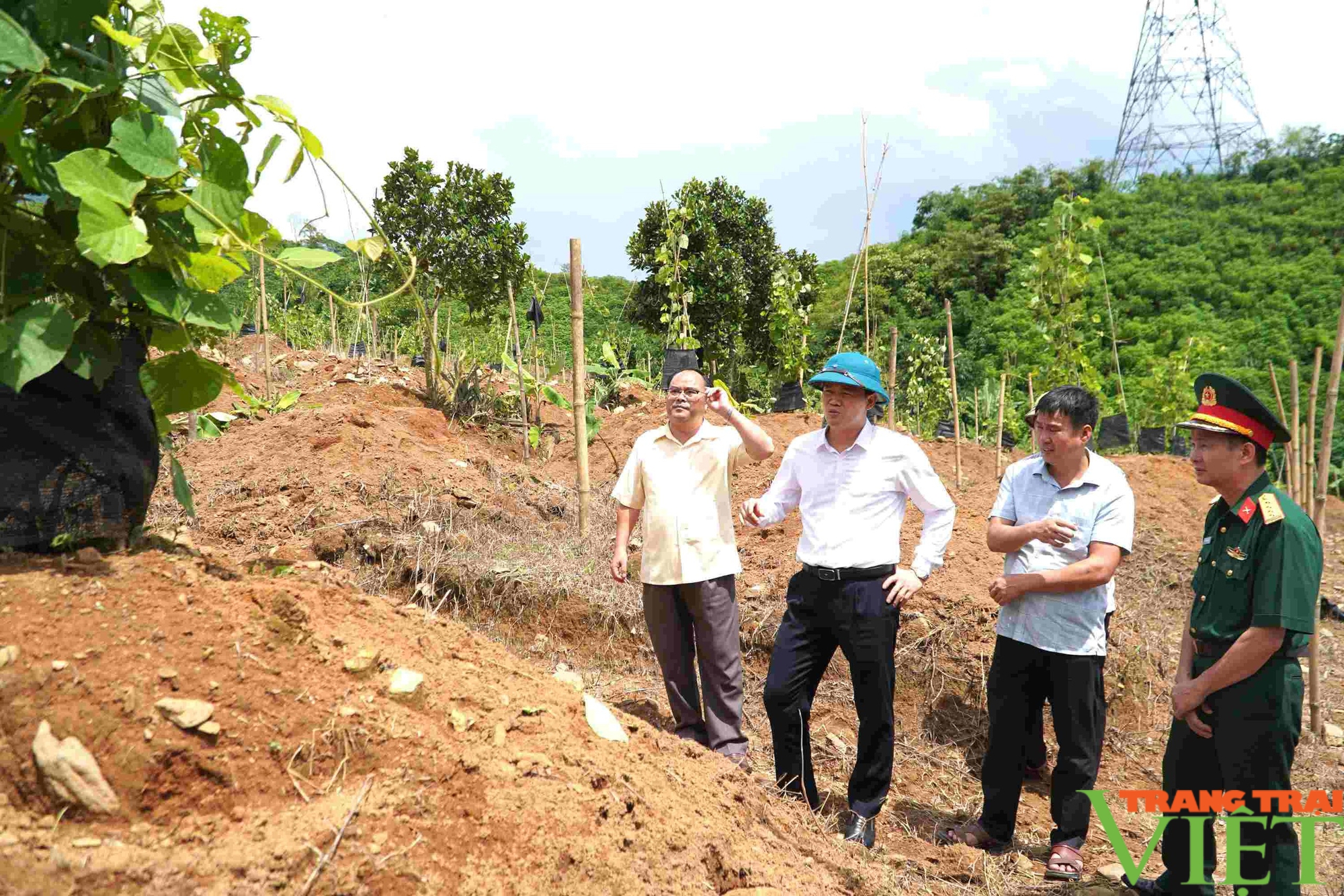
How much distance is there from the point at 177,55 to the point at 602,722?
1766 millimetres

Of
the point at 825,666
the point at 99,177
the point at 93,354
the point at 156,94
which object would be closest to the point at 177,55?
the point at 156,94

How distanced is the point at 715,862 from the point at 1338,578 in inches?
369

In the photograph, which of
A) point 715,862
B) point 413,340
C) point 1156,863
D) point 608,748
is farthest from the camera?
point 413,340

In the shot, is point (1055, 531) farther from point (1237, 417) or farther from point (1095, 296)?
point (1095, 296)

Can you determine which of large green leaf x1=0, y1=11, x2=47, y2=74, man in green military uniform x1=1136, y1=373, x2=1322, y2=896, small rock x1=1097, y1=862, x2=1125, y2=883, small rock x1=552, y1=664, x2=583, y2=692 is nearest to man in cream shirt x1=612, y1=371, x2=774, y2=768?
small rock x1=552, y1=664, x2=583, y2=692

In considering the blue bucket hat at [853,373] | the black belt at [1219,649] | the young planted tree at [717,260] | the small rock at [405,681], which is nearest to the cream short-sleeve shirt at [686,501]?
the blue bucket hat at [853,373]

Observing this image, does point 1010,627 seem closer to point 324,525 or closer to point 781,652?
point 781,652

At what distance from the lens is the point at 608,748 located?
2.06m

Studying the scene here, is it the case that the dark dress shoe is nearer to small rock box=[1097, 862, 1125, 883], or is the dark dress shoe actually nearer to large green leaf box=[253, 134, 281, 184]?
small rock box=[1097, 862, 1125, 883]

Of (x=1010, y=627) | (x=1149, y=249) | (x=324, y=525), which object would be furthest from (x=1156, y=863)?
(x=1149, y=249)

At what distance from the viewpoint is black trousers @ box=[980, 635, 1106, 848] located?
2.94 meters

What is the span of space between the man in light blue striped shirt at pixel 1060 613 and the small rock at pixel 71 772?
2654 millimetres

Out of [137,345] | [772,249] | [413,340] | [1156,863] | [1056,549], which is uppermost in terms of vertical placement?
[772,249]

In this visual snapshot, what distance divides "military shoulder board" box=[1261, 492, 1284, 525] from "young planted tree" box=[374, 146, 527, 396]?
808 centimetres
